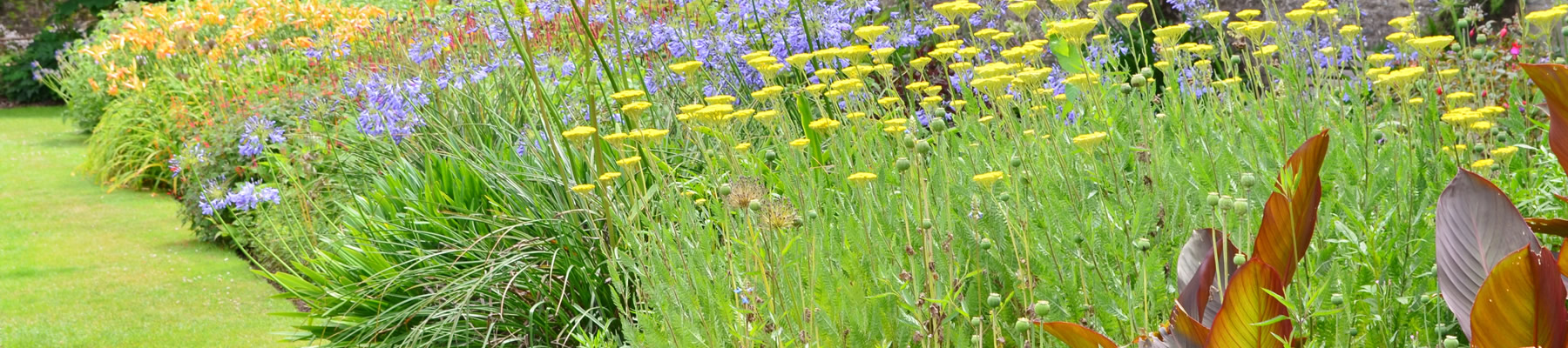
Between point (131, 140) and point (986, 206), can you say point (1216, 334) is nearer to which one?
point (986, 206)

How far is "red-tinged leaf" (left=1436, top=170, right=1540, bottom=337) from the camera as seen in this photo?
5.17 feet

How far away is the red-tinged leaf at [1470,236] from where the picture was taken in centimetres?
158

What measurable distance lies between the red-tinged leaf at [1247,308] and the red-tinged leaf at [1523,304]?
215 mm

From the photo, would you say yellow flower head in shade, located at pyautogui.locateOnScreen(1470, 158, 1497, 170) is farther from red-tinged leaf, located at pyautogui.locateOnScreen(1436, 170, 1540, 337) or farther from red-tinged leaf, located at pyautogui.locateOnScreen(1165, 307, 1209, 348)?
red-tinged leaf, located at pyautogui.locateOnScreen(1165, 307, 1209, 348)

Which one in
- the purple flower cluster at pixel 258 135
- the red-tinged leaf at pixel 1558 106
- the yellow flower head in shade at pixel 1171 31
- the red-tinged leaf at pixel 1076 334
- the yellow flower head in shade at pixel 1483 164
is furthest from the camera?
the purple flower cluster at pixel 258 135

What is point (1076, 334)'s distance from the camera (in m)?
1.55

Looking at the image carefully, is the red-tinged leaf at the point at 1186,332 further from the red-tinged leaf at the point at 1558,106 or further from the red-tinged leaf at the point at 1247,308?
the red-tinged leaf at the point at 1558,106

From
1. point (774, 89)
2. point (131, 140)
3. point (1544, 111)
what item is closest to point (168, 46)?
point (131, 140)

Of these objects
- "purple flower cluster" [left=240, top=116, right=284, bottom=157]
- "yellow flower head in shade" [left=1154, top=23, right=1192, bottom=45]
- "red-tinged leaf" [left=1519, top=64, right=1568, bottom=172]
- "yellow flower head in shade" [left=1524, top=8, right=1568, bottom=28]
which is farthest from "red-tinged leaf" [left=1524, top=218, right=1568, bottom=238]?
"purple flower cluster" [left=240, top=116, right=284, bottom=157]

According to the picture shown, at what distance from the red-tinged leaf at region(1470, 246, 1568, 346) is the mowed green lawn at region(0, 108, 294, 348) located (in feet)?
13.3

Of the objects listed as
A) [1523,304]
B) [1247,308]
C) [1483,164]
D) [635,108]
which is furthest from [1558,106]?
[635,108]

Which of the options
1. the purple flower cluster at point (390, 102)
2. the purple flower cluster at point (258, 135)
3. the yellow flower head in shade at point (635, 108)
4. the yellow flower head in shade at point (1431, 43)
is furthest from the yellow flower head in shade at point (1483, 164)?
the purple flower cluster at point (258, 135)

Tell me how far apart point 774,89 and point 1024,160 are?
1.62 ft

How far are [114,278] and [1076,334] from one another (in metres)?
5.66
